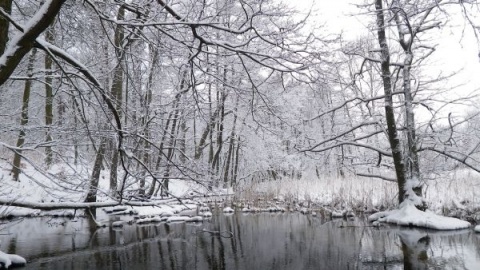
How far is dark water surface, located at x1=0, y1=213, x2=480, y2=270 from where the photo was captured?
656 cm

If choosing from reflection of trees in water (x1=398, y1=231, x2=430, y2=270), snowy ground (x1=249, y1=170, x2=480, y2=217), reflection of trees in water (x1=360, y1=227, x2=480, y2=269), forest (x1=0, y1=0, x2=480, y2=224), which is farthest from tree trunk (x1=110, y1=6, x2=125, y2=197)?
snowy ground (x1=249, y1=170, x2=480, y2=217)

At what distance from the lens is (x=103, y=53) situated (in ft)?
25.4

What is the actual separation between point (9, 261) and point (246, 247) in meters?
4.21

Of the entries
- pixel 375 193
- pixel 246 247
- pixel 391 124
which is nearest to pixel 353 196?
pixel 375 193

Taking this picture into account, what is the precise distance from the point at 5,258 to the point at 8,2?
4109 millimetres

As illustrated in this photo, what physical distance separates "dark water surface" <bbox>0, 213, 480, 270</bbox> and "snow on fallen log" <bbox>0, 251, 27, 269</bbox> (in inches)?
6.6

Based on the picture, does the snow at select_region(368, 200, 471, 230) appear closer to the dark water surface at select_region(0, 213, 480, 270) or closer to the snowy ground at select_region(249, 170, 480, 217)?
the dark water surface at select_region(0, 213, 480, 270)

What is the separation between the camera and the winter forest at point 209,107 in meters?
3.92

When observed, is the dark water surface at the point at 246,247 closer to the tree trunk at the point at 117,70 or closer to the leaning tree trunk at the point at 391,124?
the tree trunk at the point at 117,70

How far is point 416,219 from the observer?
9.74 m

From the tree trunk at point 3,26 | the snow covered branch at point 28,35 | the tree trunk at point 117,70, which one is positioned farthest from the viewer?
the tree trunk at point 117,70

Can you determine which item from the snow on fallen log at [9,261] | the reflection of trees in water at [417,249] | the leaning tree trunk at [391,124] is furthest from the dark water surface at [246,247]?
the leaning tree trunk at [391,124]

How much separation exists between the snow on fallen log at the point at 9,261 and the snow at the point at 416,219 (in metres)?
8.30

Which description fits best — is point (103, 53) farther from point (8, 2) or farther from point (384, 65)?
point (384, 65)
